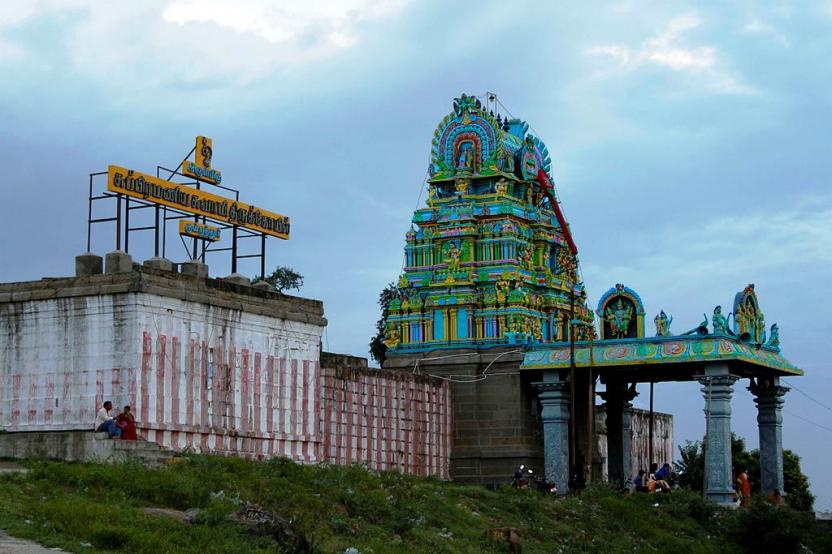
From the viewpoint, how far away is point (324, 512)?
32.6 m

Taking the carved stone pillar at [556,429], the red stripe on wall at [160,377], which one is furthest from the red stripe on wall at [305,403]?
the carved stone pillar at [556,429]

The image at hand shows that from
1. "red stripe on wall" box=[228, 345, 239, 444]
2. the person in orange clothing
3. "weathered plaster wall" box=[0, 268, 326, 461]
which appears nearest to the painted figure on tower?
the person in orange clothing

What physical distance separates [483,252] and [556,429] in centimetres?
765

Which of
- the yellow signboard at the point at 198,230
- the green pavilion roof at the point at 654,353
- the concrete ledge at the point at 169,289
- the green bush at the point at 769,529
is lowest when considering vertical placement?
the green bush at the point at 769,529

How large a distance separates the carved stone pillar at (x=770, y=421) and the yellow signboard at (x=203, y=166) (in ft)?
74.2

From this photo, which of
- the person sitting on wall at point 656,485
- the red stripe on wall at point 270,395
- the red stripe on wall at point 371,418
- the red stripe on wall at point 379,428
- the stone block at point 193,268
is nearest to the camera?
the stone block at point 193,268

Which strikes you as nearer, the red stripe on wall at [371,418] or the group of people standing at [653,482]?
the red stripe on wall at [371,418]

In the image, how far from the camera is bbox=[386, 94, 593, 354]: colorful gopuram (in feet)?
180

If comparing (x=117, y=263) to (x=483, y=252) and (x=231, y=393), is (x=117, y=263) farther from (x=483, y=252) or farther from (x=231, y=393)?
(x=483, y=252)

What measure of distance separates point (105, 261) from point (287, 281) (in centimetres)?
3937

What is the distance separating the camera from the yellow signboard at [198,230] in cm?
4197

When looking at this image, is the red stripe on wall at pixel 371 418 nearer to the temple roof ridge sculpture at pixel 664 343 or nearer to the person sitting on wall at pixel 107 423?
the temple roof ridge sculpture at pixel 664 343

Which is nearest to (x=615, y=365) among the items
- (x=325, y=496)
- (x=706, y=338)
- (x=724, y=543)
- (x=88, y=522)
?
(x=706, y=338)

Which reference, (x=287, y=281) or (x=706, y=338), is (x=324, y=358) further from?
(x=287, y=281)
